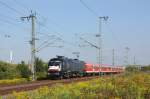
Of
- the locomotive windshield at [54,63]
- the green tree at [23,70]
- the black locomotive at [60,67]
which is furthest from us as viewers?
the green tree at [23,70]

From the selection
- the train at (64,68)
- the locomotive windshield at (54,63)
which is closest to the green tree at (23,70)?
the train at (64,68)

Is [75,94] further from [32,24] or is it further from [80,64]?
[80,64]

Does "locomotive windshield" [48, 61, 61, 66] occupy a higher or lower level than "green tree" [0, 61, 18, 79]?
higher

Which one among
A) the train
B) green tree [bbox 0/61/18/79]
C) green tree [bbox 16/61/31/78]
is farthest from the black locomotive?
green tree [bbox 0/61/18/79]

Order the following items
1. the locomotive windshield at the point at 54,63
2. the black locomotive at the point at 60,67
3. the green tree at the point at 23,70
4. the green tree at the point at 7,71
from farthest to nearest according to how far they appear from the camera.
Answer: the green tree at the point at 23,70 → the green tree at the point at 7,71 → the locomotive windshield at the point at 54,63 → the black locomotive at the point at 60,67

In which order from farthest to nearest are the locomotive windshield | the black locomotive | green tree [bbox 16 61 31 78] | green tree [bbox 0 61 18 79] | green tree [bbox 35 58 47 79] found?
green tree [bbox 35 58 47 79] → green tree [bbox 16 61 31 78] → green tree [bbox 0 61 18 79] → the locomotive windshield → the black locomotive

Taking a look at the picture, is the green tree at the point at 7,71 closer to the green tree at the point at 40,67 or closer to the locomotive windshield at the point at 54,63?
the green tree at the point at 40,67

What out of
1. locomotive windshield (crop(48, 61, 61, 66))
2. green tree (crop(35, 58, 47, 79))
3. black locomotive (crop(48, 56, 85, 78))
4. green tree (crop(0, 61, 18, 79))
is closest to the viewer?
black locomotive (crop(48, 56, 85, 78))

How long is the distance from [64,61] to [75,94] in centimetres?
4646

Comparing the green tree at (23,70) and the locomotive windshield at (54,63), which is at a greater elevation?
the locomotive windshield at (54,63)

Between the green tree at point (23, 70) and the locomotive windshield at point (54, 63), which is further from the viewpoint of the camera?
the green tree at point (23, 70)

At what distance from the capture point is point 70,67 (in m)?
62.8

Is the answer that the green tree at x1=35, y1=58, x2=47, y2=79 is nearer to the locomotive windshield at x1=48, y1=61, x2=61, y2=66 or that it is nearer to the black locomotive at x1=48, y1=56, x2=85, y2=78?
the black locomotive at x1=48, y1=56, x2=85, y2=78

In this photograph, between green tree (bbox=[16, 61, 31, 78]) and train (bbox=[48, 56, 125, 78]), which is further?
green tree (bbox=[16, 61, 31, 78])
